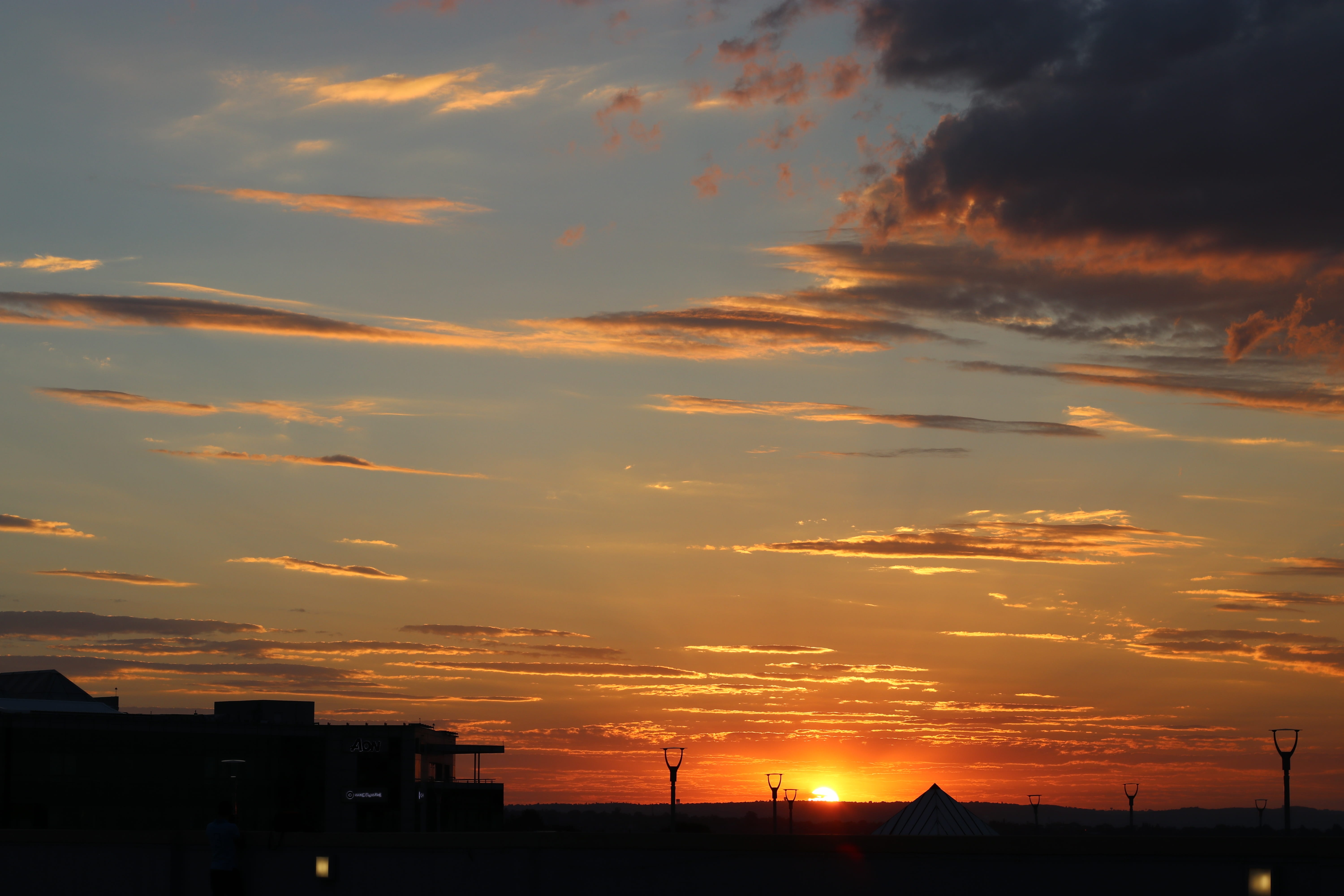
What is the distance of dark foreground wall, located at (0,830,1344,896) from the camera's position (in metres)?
19.9

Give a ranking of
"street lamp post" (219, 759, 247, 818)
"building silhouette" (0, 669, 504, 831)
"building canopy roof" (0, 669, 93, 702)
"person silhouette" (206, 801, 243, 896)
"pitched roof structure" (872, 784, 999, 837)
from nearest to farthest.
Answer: "person silhouette" (206, 801, 243, 896), "pitched roof structure" (872, 784, 999, 837), "building silhouette" (0, 669, 504, 831), "street lamp post" (219, 759, 247, 818), "building canopy roof" (0, 669, 93, 702)

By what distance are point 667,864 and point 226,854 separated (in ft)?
27.3

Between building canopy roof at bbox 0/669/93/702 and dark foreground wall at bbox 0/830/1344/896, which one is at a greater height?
building canopy roof at bbox 0/669/93/702

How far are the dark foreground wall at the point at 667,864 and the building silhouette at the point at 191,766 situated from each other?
118 m

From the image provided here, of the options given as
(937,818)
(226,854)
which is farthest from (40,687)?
(226,854)

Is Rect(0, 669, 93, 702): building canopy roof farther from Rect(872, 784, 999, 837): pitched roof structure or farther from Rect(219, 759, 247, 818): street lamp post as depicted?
Rect(872, 784, 999, 837): pitched roof structure

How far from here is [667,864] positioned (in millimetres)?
22906

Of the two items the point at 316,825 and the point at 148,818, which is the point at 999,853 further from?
the point at 316,825

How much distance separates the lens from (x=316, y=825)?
6550 inches

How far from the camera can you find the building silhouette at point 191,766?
146 meters

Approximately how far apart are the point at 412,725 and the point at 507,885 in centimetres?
16705

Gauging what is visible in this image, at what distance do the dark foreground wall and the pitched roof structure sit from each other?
5853cm

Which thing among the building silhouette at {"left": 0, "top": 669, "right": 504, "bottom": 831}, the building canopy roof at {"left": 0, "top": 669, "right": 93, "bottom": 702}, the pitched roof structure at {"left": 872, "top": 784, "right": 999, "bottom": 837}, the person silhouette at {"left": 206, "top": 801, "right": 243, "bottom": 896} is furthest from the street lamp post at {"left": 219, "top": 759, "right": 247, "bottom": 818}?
the person silhouette at {"left": 206, "top": 801, "right": 243, "bottom": 896}

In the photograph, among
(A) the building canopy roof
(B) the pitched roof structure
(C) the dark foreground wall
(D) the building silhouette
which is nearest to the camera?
(C) the dark foreground wall
